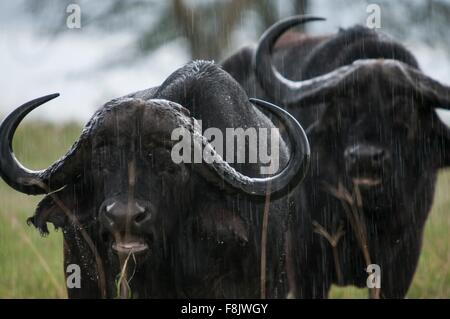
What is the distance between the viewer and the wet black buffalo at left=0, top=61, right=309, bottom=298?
439 centimetres

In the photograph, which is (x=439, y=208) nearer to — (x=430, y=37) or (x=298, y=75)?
(x=298, y=75)

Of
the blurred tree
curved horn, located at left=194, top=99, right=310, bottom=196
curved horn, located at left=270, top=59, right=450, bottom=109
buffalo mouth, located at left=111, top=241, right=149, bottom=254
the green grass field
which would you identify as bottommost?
the green grass field

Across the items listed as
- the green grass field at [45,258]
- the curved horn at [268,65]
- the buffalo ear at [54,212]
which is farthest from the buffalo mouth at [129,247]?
the curved horn at [268,65]

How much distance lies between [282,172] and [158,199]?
0.66 metres

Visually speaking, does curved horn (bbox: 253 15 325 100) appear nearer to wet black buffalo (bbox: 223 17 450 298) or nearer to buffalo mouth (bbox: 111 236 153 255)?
wet black buffalo (bbox: 223 17 450 298)

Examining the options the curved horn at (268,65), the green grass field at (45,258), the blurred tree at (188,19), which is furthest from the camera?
the blurred tree at (188,19)

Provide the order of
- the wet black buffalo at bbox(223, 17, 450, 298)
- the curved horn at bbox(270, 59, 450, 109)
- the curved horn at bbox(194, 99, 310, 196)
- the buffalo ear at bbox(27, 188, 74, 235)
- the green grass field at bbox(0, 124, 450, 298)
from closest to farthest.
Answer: the curved horn at bbox(194, 99, 310, 196)
the buffalo ear at bbox(27, 188, 74, 235)
the wet black buffalo at bbox(223, 17, 450, 298)
the curved horn at bbox(270, 59, 450, 109)
the green grass field at bbox(0, 124, 450, 298)

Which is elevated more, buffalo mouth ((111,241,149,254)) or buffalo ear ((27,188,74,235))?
buffalo ear ((27,188,74,235))

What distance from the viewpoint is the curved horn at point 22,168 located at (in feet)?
14.9

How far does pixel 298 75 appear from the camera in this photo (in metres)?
7.92

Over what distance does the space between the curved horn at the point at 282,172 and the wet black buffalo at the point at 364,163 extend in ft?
5.80

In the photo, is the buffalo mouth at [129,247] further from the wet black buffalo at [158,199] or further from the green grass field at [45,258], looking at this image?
the green grass field at [45,258]

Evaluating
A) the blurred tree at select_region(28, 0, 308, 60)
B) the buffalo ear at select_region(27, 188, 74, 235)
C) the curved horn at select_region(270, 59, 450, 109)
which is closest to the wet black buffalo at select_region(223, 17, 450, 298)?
the curved horn at select_region(270, 59, 450, 109)

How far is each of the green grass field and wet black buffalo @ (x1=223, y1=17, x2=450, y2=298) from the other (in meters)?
1.07
